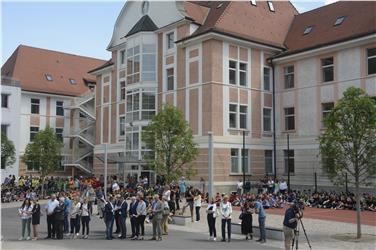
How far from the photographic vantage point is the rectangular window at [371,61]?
3173 centimetres

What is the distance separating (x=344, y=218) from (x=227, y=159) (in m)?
11.6

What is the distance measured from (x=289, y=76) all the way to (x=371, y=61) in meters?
7.01

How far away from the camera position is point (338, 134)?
1905 cm

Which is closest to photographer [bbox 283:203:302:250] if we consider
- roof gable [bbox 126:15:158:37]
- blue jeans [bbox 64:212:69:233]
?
blue jeans [bbox 64:212:69:233]

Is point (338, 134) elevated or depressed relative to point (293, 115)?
depressed

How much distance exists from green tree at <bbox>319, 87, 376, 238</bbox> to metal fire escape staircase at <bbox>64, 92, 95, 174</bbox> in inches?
1370

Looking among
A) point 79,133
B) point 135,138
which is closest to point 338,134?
point 135,138

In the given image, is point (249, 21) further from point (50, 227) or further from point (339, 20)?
point (50, 227)

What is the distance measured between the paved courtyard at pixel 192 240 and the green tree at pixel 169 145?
14.9 ft

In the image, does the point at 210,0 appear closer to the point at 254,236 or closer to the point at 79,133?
the point at 79,133

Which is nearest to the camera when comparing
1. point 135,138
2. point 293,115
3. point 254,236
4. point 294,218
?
point 294,218

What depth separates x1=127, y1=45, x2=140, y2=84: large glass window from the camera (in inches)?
1586

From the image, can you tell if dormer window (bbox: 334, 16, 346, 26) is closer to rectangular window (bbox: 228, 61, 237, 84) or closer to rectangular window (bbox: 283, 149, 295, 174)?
→ rectangular window (bbox: 228, 61, 237, 84)

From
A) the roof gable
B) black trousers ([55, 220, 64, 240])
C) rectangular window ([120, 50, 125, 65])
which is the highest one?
the roof gable
